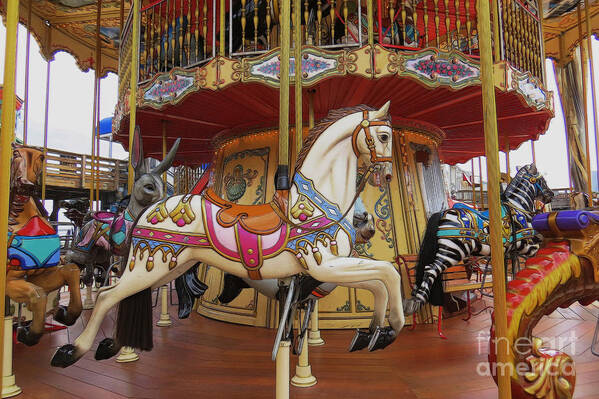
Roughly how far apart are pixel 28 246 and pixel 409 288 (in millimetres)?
3799

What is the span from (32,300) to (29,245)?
0.43 meters

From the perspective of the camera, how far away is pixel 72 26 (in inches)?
324

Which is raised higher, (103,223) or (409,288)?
(103,223)

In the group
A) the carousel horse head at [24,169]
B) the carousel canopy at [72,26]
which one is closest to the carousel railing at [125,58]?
the carousel horse head at [24,169]

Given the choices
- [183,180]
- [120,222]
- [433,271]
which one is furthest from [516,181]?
[183,180]

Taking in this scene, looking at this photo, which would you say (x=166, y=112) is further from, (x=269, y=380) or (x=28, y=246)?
(x=269, y=380)

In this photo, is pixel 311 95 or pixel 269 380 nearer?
pixel 269 380

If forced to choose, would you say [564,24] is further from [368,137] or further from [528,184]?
[368,137]

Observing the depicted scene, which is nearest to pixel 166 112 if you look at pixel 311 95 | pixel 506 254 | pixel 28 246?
pixel 311 95

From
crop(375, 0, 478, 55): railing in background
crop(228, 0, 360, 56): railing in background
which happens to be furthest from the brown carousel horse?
crop(375, 0, 478, 55): railing in background

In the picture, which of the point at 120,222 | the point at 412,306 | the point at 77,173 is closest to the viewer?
the point at 120,222

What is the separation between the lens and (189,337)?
4.27 m

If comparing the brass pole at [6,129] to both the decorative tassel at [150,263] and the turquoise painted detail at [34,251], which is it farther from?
the turquoise painted detail at [34,251]

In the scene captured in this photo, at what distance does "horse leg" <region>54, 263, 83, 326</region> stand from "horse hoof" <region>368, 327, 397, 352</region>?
252 cm
